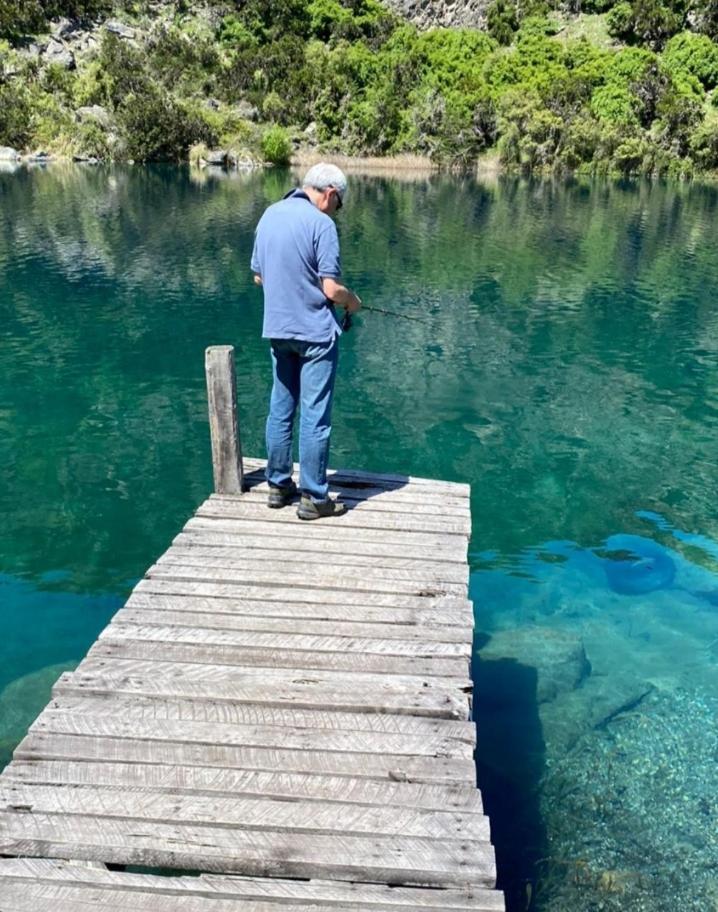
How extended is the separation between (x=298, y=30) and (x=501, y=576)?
344 feet

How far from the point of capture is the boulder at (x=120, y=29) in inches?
3634

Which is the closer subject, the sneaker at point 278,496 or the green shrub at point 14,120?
the sneaker at point 278,496

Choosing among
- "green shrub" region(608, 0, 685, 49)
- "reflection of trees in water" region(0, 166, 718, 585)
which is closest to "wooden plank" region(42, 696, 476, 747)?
"reflection of trees in water" region(0, 166, 718, 585)

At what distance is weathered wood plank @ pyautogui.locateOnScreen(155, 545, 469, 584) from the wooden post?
1.08 m

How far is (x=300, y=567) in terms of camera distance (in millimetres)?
5684

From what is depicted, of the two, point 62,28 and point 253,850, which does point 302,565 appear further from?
point 62,28

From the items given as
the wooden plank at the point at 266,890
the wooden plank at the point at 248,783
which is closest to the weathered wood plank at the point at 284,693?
the wooden plank at the point at 248,783

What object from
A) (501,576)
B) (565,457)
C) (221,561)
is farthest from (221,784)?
(565,457)

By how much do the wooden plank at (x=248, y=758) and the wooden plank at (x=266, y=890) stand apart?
557 mm

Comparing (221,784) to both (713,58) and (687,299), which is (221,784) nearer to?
(687,299)

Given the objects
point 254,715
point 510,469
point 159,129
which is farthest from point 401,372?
point 159,129

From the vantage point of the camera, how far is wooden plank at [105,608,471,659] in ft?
15.3

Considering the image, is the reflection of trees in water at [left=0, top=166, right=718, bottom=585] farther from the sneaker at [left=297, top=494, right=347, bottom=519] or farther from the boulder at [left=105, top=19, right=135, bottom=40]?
the boulder at [left=105, top=19, right=135, bottom=40]

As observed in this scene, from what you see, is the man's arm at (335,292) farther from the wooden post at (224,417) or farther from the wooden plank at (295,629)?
the wooden plank at (295,629)
